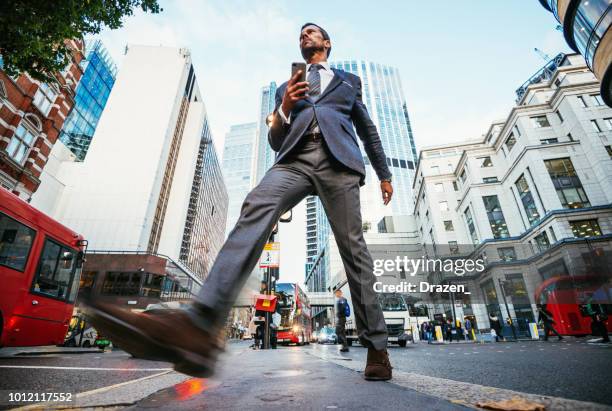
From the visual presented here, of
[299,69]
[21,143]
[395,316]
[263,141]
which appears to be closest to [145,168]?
[21,143]

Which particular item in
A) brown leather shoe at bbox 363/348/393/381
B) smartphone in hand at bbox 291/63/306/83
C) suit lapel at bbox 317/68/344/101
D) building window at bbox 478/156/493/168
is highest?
building window at bbox 478/156/493/168

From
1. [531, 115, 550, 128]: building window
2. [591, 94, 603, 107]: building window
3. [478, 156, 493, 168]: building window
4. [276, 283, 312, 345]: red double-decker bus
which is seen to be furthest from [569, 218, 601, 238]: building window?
[276, 283, 312, 345]: red double-decker bus

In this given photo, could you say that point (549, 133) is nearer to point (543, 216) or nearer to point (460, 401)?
point (543, 216)

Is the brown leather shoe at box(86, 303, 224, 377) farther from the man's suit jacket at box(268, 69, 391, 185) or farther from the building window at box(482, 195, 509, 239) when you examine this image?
the building window at box(482, 195, 509, 239)

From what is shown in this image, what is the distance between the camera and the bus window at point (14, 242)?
5.03 m

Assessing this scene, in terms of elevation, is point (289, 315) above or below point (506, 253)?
below

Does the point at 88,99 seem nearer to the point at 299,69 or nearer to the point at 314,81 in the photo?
the point at 314,81

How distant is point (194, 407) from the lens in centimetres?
117

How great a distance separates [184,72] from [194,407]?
68.7 meters

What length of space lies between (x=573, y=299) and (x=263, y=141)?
14125cm

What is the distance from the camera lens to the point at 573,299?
18.8 metres

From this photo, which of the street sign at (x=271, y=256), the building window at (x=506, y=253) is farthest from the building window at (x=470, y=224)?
the street sign at (x=271, y=256)

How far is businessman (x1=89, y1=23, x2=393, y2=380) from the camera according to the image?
39.1 inches

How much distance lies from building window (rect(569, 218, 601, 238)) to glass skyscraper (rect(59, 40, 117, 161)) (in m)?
73.8
